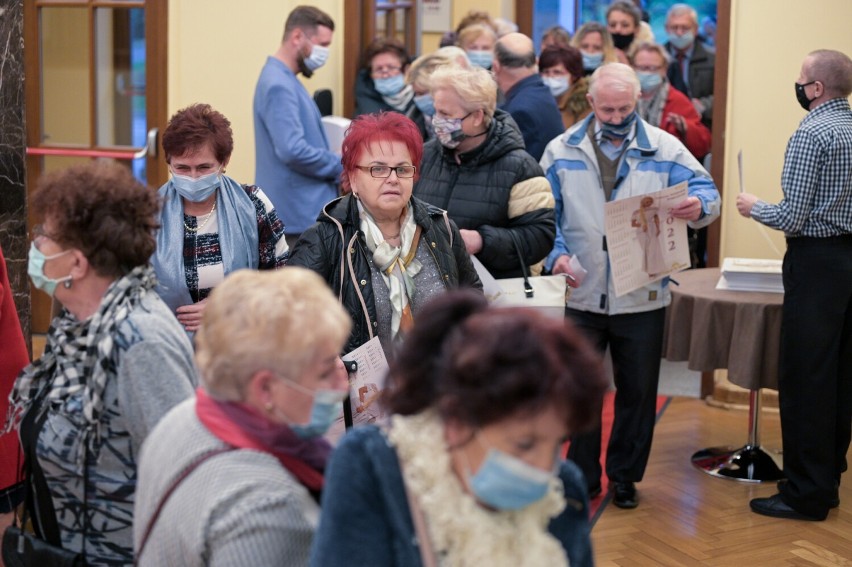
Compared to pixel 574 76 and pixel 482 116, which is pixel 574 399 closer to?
pixel 482 116

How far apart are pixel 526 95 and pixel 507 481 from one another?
4.84m

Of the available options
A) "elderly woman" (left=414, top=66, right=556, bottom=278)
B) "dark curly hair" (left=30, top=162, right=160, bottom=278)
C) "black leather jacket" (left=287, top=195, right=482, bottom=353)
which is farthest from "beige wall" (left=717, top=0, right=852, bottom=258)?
"dark curly hair" (left=30, top=162, right=160, bottom=278)

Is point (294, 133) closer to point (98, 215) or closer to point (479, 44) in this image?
point (479, 44)

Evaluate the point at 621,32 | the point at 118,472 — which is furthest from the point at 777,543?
the point at 621,32

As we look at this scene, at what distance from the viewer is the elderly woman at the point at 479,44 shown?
786cm

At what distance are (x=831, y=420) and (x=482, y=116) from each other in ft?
6.81

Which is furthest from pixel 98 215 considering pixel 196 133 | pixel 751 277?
pixel 751 277

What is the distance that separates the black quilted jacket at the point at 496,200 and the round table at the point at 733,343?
1426 millimetres

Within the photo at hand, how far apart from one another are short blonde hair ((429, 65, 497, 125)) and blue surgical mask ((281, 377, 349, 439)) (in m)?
2.57

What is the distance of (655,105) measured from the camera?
7.46 metres

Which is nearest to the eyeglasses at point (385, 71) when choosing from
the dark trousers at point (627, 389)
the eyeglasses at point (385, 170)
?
the dark trousers at point (627, 389)

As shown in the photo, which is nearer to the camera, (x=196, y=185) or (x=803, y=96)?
(x=196, y=185)

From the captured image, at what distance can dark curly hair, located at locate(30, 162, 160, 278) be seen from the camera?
8.19 feet

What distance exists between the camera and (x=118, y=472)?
7.93 ft
